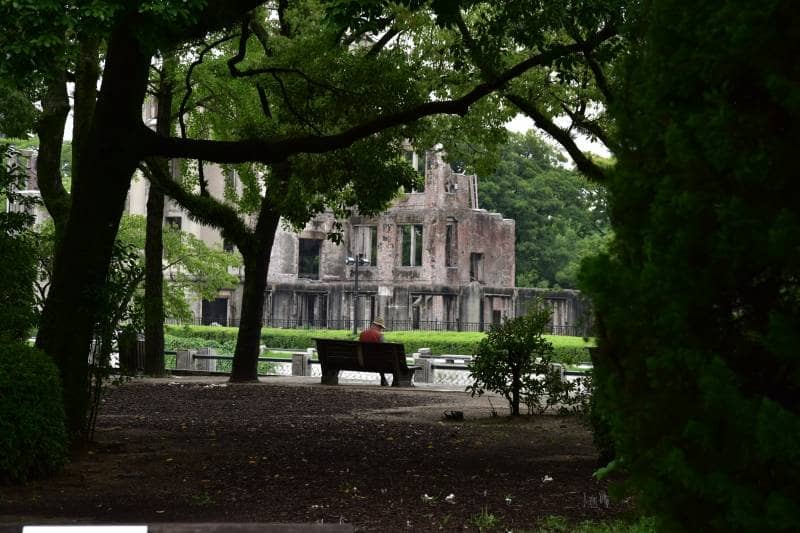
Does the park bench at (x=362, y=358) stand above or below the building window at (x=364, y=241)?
below

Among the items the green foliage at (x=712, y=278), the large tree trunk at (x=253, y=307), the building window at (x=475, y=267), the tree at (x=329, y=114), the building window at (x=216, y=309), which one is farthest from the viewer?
the building window at (x=216, y=309)

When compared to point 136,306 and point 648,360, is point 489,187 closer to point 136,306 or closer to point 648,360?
point 136,306

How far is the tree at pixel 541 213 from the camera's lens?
67625 millimetres

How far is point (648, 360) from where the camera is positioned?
3.32 metres

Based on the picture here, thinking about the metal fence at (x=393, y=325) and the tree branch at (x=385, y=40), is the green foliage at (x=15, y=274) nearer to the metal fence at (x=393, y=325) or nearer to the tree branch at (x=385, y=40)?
the tree branch at (x=385, y=40)

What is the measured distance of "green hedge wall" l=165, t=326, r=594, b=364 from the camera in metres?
40.8

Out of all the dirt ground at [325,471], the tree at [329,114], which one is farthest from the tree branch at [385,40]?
the dirt ground at [325,471]

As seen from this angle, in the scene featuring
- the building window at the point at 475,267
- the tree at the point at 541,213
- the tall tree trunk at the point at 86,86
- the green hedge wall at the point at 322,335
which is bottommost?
the green hedge wall at the point at 322,335

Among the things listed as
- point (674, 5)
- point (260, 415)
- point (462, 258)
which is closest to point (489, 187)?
point (462, 258)

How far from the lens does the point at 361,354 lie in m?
23.5

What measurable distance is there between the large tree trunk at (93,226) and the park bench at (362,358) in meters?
11.8

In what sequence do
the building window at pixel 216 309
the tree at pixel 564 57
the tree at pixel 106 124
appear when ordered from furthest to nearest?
the building window at pixel 216 309, the tree at pixel 564 57, the tree at pixel 106 124

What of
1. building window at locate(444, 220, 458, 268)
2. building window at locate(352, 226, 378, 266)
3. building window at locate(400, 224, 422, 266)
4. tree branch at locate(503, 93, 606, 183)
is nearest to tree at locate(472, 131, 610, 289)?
→ building window at locate(400, 224, 422, 266)

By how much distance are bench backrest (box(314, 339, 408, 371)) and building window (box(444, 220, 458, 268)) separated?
3252cm
